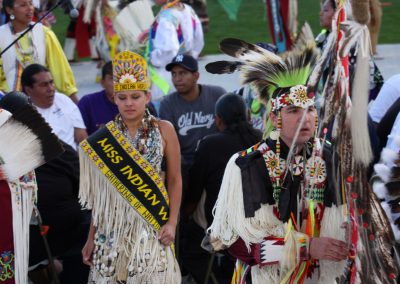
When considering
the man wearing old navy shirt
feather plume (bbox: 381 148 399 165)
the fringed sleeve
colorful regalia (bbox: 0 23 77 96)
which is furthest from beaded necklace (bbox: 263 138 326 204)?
colorful regalia (bbox: 0 23 77 96)

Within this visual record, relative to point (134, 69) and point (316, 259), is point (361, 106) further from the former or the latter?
point (134, 69)

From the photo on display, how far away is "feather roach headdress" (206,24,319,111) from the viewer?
3.60m

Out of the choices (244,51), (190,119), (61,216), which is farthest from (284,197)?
(190,119)

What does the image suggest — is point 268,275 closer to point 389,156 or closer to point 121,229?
point 389,156

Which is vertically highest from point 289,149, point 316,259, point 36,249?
point 289,149

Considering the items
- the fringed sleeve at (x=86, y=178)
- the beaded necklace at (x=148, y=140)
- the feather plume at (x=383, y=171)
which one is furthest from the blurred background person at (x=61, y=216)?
the feather plume at (x=383, y=171)

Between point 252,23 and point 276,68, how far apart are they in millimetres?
13625

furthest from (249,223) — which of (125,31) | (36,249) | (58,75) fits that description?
(125,31)

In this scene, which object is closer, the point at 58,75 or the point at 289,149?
the point at 289,149

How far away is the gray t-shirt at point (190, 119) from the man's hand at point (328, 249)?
280cm

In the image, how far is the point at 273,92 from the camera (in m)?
3.68

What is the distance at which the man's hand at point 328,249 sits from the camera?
3367 millimetres

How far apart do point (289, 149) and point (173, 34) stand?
14.4ft

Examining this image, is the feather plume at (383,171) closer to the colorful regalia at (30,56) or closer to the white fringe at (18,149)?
the white fringe at (18,149)
